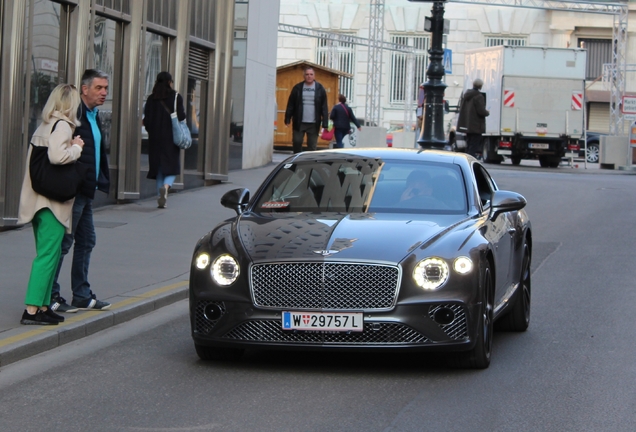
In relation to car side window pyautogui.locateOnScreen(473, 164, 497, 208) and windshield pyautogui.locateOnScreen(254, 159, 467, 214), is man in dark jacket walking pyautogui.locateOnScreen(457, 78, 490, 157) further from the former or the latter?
windshield pyautogui.locateOnScreen(254, 159, 467, 214)

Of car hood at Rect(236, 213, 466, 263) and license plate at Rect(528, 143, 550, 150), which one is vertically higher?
license plate at Rect(528, 143, 550, 150)

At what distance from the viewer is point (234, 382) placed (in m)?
7.05

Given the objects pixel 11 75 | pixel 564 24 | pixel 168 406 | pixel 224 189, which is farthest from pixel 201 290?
pixel 564 24

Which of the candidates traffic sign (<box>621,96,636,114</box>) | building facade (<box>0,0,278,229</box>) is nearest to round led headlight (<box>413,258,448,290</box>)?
building facade (<box>0,0,278,229</box>)

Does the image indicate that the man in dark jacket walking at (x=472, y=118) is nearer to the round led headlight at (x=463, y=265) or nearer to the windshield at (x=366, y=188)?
the windshield at (x=366, y=188)

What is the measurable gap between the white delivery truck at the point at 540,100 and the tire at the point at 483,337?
2880cm

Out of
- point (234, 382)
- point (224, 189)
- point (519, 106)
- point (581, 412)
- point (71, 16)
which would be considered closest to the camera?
point (581, 412)

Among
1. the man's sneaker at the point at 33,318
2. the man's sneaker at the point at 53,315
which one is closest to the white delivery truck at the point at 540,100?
the man's sneaker at the point at 53,315

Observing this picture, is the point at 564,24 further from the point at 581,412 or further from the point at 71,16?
the point at 581,412

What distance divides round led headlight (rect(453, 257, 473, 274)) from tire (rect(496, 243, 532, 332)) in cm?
184

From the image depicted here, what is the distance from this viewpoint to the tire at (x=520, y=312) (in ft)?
29.7

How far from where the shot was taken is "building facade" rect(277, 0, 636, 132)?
57.3 m

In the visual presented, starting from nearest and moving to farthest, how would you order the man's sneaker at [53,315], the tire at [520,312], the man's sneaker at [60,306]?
the man's sneaker at [53,315], the man's sneaker at [60,306], the tire at [520,312]

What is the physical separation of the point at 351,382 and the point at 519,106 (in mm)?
29683
